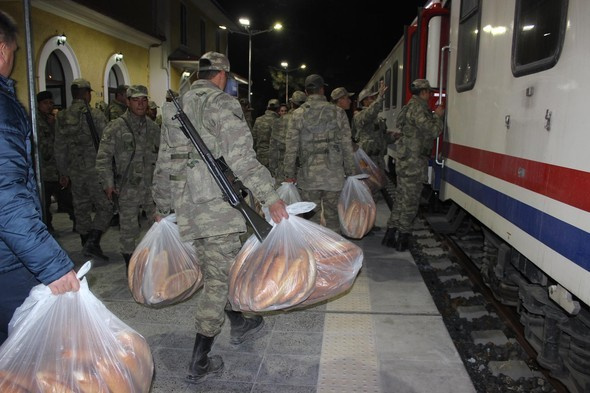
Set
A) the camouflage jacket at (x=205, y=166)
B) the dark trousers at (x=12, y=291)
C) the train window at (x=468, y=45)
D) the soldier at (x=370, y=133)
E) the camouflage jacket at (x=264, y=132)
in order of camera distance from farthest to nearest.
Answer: the camouflage jacket at (x=264, y=132), the soldier at (x=370, y=133), the train window at (x=468, y=45), the camouflage jacket at (x=205, y=166), the dark trousers at (x=12, y=291)

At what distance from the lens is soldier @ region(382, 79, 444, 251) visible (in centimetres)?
579

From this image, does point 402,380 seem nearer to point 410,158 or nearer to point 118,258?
point 410,158

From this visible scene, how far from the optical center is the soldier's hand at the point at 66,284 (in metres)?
2.11

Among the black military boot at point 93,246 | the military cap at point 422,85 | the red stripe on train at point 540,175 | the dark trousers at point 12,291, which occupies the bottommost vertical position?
the black military boot at point 93,246

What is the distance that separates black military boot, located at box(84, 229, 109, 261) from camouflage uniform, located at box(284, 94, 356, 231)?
94.5 inches

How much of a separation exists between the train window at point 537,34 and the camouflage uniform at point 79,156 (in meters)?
4.99

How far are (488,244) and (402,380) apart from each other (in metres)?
1.86

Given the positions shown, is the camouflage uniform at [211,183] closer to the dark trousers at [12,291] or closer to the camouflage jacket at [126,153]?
the dark trousers at [12,291]

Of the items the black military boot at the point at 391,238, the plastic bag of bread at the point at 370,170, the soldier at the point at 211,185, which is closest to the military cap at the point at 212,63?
the soldier at the point at 211,185

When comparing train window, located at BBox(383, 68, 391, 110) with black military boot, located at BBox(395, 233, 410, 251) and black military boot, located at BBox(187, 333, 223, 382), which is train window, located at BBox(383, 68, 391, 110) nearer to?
black military boot, located at BBox(395, 233, 410, 251)

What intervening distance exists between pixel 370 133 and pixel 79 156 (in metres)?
5.03

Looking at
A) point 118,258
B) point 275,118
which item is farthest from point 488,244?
point 275,118

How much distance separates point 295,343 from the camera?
3893mm

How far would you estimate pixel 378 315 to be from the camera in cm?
436
